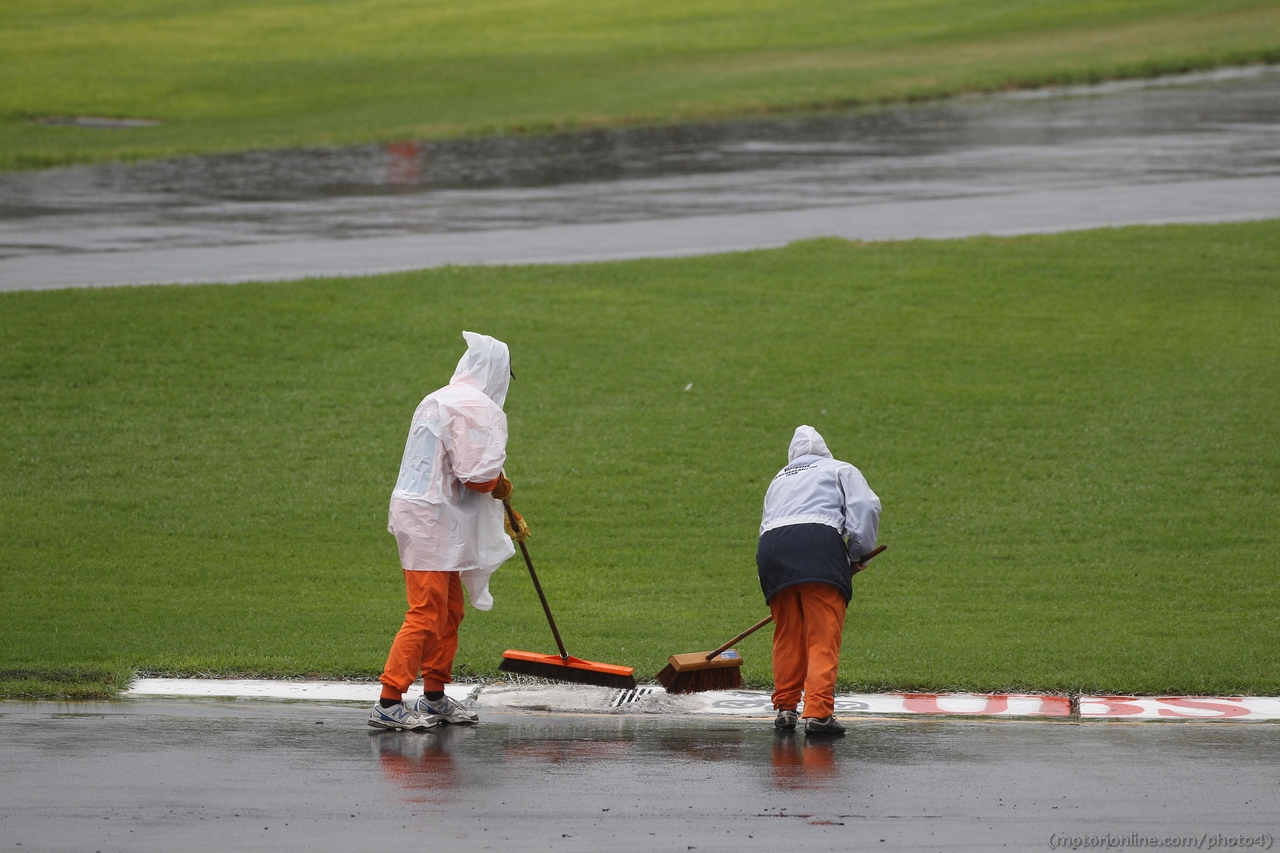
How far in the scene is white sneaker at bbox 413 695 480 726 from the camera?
22.7 ft

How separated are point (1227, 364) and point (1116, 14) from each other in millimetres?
29879

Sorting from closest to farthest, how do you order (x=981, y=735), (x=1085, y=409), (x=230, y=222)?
(x=981, y=735) < (x=1085, y=409) < (x=230, y=222)

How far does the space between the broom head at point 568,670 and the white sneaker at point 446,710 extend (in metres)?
0.31

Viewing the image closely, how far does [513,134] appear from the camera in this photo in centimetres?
2766

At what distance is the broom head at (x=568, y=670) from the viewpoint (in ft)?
23.3

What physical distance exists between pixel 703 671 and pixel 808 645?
2.04 ft

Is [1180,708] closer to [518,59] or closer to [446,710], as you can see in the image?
[446,710]

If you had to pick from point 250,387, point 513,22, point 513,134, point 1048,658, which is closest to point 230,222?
point 250,387

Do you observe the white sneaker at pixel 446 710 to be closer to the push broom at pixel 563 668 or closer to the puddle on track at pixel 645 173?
the push broom at pixel 563 668

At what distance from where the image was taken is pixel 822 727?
6.68 metres

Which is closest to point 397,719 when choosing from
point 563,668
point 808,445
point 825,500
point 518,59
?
point 563,668

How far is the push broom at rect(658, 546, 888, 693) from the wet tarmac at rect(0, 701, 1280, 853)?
18cm

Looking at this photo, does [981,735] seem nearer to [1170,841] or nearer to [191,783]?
[1170,841]

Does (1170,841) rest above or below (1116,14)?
below
